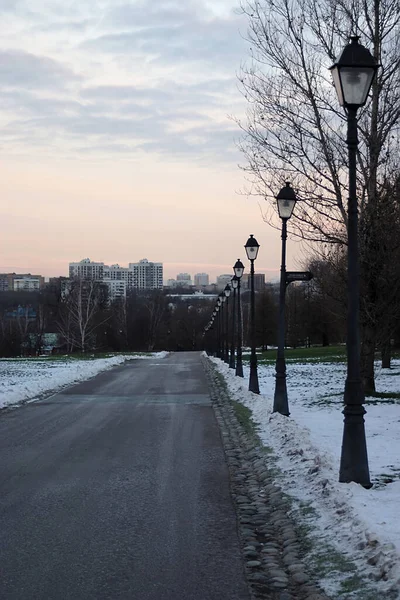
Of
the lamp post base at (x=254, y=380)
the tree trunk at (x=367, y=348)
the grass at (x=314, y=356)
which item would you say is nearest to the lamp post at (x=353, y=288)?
the tree trunk at (x=367, y=348)

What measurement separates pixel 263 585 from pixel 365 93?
5347mm

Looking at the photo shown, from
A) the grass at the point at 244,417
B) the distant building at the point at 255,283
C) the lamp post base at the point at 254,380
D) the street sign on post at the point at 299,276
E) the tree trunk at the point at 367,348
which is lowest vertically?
the grass at the point at 244,417

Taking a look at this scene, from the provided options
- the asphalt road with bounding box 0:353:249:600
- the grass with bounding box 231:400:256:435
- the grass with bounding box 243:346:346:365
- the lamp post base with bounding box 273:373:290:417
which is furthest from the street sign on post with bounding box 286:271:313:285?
the grass with bounding box 243:346:346:365

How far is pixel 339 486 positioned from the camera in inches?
299

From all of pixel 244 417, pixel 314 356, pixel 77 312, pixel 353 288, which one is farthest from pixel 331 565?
pixel 77 312

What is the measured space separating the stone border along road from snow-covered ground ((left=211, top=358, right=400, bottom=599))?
177 mm

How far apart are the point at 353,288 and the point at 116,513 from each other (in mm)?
3595

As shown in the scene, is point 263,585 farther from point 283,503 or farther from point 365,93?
point 365,93

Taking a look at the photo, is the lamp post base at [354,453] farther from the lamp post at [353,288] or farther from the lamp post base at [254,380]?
the lamp post base at [254,380]

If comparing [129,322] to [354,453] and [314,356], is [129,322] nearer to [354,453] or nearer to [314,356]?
[314,356]

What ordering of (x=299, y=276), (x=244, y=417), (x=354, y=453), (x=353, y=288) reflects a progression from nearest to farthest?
(x=354, y=453) → (x=353, y=288) → (x=299, y=276) → (x=244, y=417)

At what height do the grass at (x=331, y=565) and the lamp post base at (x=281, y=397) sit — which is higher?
the lamp post base at (x=281, y=397)

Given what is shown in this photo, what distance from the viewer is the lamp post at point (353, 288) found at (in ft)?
25.9

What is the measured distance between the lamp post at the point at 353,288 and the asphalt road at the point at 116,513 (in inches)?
56.3
